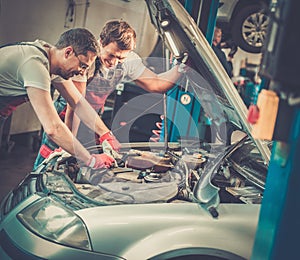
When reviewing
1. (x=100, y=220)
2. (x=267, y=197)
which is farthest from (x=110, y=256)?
(x=267, y=197)

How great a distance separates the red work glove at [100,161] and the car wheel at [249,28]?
10.3ft

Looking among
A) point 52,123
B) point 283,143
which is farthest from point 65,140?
point 283,143

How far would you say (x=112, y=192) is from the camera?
6.34ft

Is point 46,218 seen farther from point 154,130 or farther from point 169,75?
point 154,130

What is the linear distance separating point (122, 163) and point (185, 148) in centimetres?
44

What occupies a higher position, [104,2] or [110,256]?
[104,2]

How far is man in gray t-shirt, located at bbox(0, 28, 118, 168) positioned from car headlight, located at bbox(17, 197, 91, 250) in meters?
0.45

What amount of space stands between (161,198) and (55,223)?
0.46m

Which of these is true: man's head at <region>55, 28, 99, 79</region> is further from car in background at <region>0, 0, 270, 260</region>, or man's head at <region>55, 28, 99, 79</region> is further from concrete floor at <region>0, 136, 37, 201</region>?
concrete floor at <region>0, 136, 37, 201</region>

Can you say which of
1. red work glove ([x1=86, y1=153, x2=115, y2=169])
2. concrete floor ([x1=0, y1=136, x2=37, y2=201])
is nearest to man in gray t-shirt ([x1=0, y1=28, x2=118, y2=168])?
red work glove ([x1=86, y1=153, x2=115, y2=169])

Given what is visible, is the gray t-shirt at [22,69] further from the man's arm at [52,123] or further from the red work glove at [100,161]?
the red work glove at [100,161]

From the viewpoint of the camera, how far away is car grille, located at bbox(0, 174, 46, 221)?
1954 mm

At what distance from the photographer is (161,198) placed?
74.0 inches

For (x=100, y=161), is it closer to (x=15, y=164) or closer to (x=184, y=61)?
(x=184, y=61)
